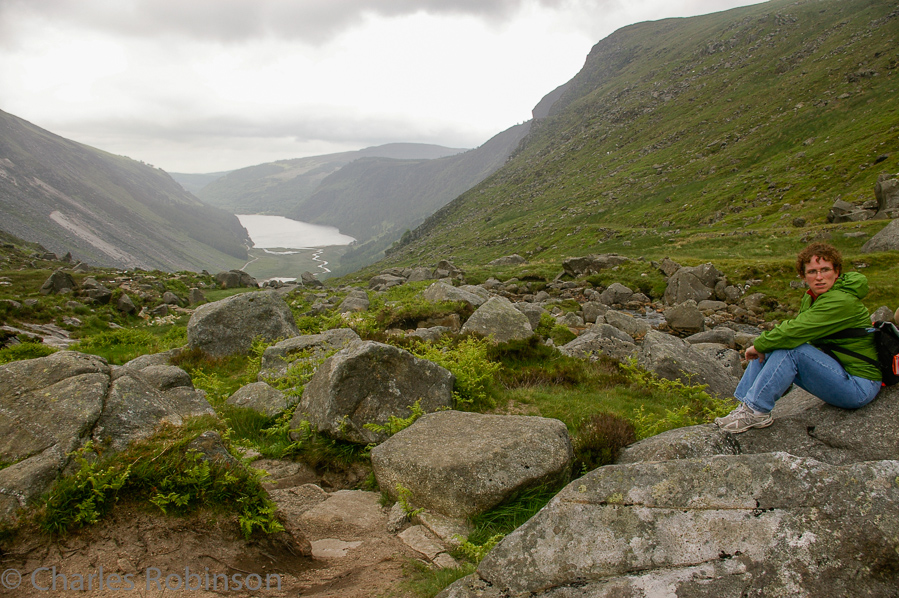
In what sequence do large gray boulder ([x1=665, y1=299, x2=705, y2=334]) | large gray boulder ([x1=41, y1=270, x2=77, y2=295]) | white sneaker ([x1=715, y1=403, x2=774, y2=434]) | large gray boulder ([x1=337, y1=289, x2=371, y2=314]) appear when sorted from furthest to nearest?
large gray boulder ([x1=41, y1=270, x2=77, y2=295]), large gray boulder ([x1=665, y1=299, x2=705, y2=334]), large gray boulder ([x1=337, y1=289, x2=371, y2=314]), white sneaker ([x1=715, y1=403, x2=774, y2=434])

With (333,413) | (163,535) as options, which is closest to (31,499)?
(163,535)

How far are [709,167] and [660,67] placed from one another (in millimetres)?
112419

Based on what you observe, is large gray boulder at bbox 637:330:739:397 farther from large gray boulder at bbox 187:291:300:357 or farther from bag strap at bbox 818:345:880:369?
large gray boulder at bbox 187:291:300:357

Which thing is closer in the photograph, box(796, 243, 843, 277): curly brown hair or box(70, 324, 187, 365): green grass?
box(796, 243, 843, 277): curly brown hair

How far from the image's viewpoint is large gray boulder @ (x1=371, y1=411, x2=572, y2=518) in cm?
619

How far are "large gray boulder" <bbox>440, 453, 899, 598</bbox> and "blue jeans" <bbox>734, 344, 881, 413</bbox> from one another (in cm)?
225

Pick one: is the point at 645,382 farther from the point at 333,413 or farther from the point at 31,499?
the point at 31,499

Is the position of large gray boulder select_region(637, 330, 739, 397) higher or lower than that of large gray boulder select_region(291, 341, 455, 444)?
lower

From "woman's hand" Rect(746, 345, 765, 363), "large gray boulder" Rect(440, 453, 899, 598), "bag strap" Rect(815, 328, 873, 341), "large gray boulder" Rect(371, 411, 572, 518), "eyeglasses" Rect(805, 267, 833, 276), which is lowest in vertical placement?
"large gray boulder" Rect(371, 411, 572, 518)

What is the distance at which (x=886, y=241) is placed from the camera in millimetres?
30734

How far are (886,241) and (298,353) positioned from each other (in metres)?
41.9

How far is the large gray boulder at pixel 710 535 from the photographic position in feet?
10.8

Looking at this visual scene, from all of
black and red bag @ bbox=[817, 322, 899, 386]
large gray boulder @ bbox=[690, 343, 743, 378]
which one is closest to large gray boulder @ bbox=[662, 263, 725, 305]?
large gray boulder @ bbox=[690, 343, 743, 378]

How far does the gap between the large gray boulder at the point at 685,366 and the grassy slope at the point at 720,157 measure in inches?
1177
